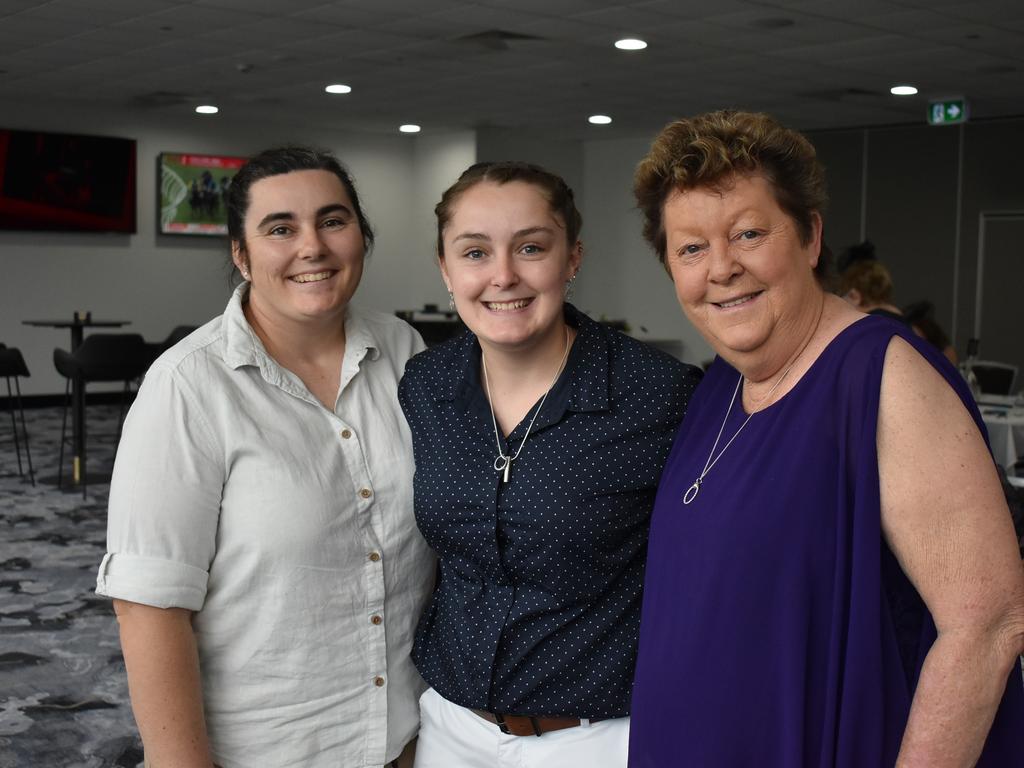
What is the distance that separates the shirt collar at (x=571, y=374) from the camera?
6.46 ft

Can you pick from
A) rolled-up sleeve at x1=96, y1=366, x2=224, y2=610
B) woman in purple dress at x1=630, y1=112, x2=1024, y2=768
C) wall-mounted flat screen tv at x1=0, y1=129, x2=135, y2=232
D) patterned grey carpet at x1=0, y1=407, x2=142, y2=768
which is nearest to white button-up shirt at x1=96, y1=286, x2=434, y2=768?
rolled-up sleeve at x1=96, y1=366, x2=224, y2=610

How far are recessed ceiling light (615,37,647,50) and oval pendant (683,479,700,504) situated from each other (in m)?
7.83

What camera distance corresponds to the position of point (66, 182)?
1367cm

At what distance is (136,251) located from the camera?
14391mm

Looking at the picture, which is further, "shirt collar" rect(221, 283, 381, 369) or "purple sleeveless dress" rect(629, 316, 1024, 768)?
"shirt collar" rect(221, 283, 381, 369)

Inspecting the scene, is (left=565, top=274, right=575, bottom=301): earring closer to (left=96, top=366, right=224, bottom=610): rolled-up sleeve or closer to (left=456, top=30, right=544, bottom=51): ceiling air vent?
(left=96, top=366, right=224, bottom=610): rolled-up sleeve

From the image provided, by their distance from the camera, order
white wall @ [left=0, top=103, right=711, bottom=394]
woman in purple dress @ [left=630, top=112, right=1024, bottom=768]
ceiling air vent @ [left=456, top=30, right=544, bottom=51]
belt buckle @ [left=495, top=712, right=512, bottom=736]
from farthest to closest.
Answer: white wall @ [left=0, top=103, right=711, bottom=394] < ceiling air vent @ [left=456, top=30, right=544, bottom=51] < belt buckle @ [left=495, top=712, right=512, bottom=736] < woman in purple dress @ [left=630, top=112, right=1024, bottom=768]

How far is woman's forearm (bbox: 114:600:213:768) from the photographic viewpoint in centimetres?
187

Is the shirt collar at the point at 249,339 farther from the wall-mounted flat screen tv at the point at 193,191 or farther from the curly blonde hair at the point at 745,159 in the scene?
the wall-mounted flat screen tv at the point at 193,191

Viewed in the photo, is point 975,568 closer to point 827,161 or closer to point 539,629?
point 539,629

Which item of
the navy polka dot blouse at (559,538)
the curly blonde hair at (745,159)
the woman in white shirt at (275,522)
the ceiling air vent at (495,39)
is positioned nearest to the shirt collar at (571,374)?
the navy polka dot blouse at (559,538)

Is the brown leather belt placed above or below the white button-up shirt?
below

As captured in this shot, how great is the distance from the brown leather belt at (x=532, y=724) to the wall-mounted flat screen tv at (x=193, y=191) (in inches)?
520

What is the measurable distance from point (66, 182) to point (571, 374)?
13096 mm
